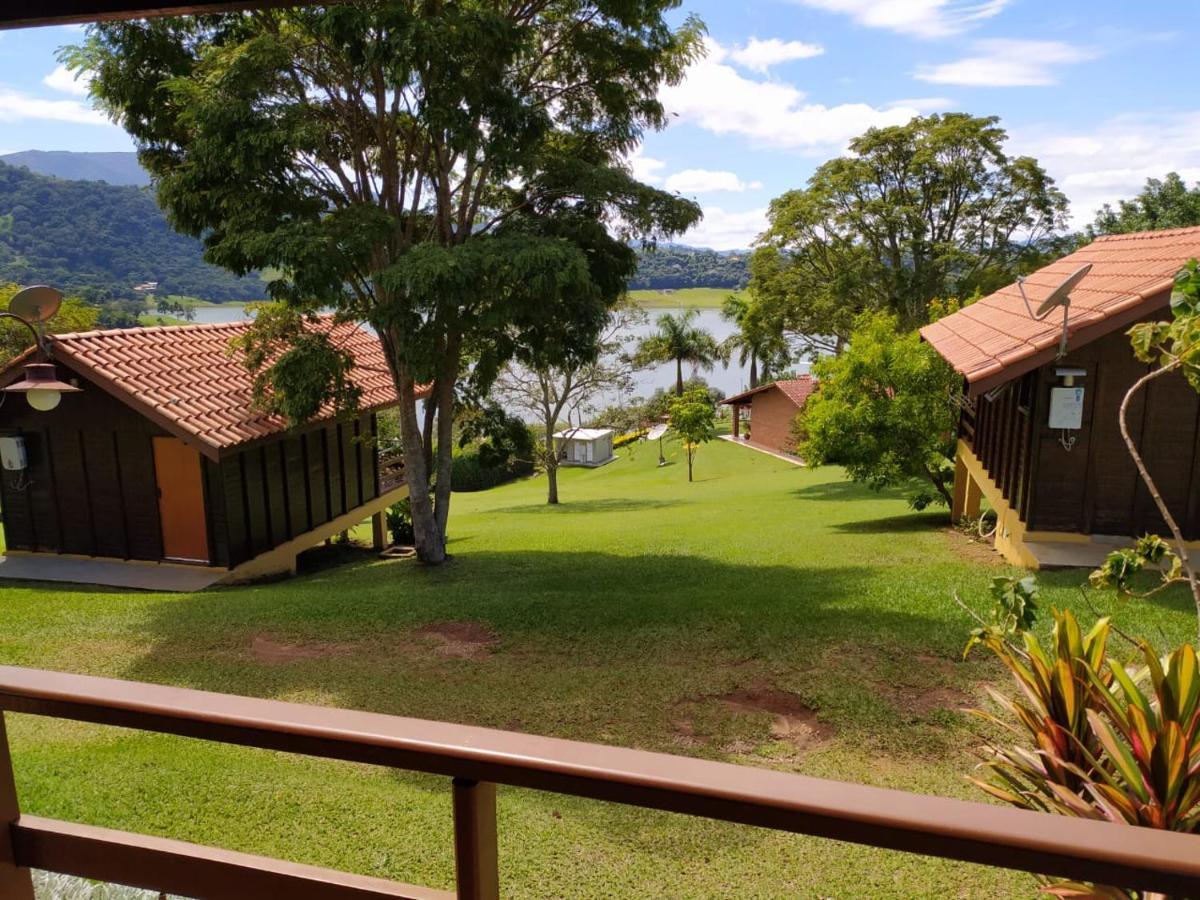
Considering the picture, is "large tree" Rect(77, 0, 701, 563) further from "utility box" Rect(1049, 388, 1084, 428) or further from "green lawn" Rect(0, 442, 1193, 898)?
"utility box" Rect(1049, 388, 1084, 428)

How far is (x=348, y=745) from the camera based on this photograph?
53.9 inches

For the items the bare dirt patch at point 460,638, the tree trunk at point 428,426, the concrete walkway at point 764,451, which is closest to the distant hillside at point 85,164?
the concrete walkway at point 764,451

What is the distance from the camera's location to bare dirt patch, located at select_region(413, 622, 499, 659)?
911 cm

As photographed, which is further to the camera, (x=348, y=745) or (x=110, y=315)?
(x=110, y=315)

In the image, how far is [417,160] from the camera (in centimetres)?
1354

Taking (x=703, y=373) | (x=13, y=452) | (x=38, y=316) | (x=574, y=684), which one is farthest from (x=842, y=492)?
(x=703, y=373)

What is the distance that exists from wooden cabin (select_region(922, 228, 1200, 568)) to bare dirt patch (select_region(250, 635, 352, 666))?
8.24 metres

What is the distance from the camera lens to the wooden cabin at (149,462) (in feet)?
41.4

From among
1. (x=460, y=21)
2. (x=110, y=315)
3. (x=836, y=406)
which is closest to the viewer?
(x=460, y=21)

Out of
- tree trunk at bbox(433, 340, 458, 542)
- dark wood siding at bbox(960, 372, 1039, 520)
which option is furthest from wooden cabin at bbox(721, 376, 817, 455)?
tree trunk at bbox(433, 340, 458, 542)

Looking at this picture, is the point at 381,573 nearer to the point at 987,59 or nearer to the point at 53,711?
the point at 987,59

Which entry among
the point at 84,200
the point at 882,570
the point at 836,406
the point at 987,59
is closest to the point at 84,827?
the point at 987,59

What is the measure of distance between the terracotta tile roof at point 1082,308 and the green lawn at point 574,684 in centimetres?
286

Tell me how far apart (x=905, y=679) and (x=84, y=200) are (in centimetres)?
4356
